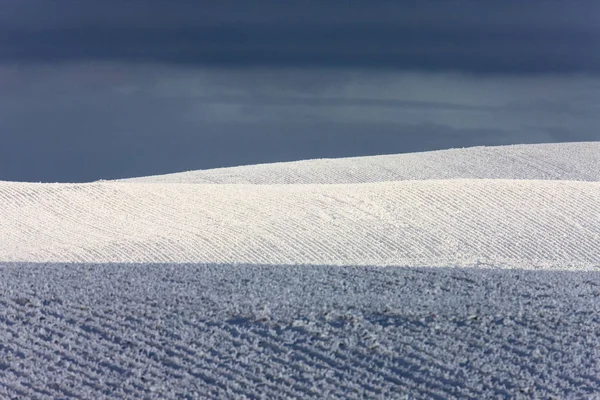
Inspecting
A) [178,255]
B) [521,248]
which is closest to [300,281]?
[178,255]

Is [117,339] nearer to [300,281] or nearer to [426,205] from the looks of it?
[300,281]

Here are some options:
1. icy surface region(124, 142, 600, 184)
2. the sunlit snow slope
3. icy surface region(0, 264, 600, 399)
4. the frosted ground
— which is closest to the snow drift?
the sunlit snow slope

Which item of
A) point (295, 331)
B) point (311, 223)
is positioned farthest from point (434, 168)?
point (295, 331)

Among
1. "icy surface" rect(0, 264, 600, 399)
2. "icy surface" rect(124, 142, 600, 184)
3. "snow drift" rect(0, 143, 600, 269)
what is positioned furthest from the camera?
"icy surface" rect(124, 142, 600, 184)

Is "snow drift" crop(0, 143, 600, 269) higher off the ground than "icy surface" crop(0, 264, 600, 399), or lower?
lower

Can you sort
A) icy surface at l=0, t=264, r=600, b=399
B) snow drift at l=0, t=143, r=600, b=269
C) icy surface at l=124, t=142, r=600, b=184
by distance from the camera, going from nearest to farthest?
icy surface at l=0, t=264, r=600, b=399
snow drift at l=0, t=143, r=600, b=269
icy surface at l=124, t=142, r=600, b=184

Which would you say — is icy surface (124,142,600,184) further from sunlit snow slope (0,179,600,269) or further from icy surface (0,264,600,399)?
icy surface (0,264,600,399)

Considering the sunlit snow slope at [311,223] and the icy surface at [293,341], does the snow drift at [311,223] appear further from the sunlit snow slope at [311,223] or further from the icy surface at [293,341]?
the icy surface at [293,341]

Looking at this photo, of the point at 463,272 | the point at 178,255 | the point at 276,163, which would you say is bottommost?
the point at 276,163
